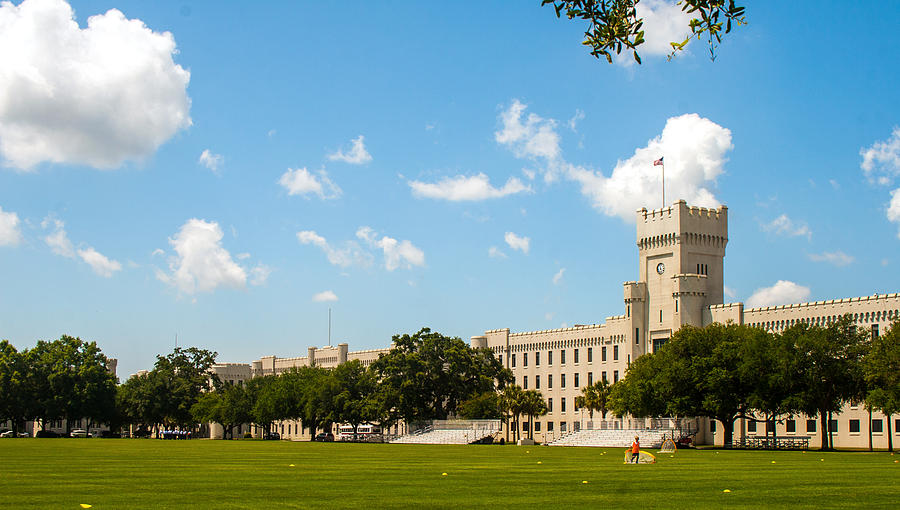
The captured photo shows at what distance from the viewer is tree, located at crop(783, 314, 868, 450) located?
271 feet

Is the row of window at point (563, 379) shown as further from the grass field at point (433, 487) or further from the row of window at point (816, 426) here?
the grass field at point (433, 487)

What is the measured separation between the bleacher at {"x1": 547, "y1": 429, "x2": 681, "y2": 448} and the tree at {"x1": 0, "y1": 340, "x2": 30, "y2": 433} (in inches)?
3167

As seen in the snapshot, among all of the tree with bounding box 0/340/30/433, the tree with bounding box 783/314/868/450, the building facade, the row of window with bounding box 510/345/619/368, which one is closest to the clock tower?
the building facade

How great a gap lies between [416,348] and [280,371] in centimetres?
7112

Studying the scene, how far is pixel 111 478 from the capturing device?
32438 mm

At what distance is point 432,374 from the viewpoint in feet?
415

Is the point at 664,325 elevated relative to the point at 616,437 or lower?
elevated

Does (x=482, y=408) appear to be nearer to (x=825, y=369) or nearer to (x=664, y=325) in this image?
(x=664, y=325)

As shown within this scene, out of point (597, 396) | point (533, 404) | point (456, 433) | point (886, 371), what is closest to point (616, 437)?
point (597, 396)

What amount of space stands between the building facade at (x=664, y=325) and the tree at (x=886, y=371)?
22.1 metres

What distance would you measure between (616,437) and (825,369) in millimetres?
21844

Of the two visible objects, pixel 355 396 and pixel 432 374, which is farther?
pixel 355 396

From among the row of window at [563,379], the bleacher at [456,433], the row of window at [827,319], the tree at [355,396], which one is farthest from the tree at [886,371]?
the tree at [355,396]

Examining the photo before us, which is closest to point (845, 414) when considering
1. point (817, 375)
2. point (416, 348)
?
point (817, 375)
